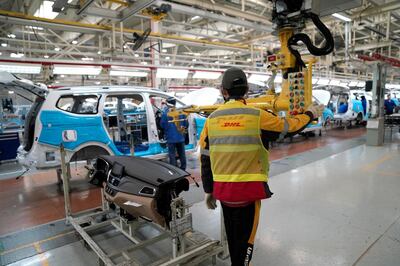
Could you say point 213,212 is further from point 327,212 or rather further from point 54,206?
point 54,206

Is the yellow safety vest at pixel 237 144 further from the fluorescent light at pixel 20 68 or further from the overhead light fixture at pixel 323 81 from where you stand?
the overhead light fixture at pixel 323 81

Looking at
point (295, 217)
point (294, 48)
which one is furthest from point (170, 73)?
point (295, 217)

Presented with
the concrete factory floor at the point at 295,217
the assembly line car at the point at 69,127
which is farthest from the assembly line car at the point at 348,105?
the assembly line car at the point at 69,127

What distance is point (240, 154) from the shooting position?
5.91 feet

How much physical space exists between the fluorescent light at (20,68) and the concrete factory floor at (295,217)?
2.49 m

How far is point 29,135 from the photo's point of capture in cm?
479

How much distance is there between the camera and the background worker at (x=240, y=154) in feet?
5.86

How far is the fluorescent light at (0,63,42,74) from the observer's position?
6.11 m

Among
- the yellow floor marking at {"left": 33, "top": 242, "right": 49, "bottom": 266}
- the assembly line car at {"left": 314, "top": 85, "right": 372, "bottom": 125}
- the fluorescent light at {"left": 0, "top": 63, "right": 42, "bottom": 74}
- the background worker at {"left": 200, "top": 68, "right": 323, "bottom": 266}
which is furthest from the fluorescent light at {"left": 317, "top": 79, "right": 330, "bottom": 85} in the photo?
the yellow floor marking at {"left": 33, "top": 242, "right": 49, "bottom": 266}

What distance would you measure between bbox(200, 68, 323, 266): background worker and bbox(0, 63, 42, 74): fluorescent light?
20.4 feet

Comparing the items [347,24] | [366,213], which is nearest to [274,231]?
[366,213]

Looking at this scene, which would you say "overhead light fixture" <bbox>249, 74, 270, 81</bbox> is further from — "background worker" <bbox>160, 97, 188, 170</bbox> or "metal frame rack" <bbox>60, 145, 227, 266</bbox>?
"metal frame rack" <bbox>60, 145, 227, 266</bbox>

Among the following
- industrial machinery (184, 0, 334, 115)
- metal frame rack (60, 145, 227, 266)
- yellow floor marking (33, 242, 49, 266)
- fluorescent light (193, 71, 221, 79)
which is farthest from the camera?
fluorescent light (193, 71, 221, 79)

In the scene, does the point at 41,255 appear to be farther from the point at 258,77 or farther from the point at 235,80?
the point at 258,77
